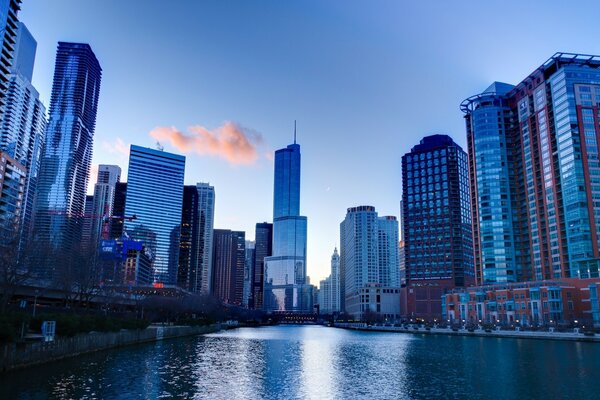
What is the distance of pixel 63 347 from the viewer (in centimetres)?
7200

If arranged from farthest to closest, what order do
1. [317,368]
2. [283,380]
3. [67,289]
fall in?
[67,289] < [317,368] < [283,380]

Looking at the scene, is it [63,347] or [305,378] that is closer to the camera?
[305,378]

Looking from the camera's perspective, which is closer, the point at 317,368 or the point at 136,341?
the point at 317,368

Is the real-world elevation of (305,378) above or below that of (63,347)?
below

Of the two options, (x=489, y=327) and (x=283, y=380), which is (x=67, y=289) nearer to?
(x=283, y=380)

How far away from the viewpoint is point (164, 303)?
18988 cm

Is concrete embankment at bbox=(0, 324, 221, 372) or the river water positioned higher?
concrete embankment at bbox=(0, 324, 221, 372)

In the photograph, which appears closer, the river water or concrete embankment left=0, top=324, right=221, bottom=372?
the river water

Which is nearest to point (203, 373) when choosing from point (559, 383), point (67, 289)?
point (559, 383)

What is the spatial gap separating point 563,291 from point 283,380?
146 metres

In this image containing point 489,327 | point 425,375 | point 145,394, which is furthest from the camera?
point 489,327

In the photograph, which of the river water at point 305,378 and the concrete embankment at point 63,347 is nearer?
the river water at point 305,378

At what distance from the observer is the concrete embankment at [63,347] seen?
187 feet

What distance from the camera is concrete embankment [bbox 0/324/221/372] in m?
57.1
